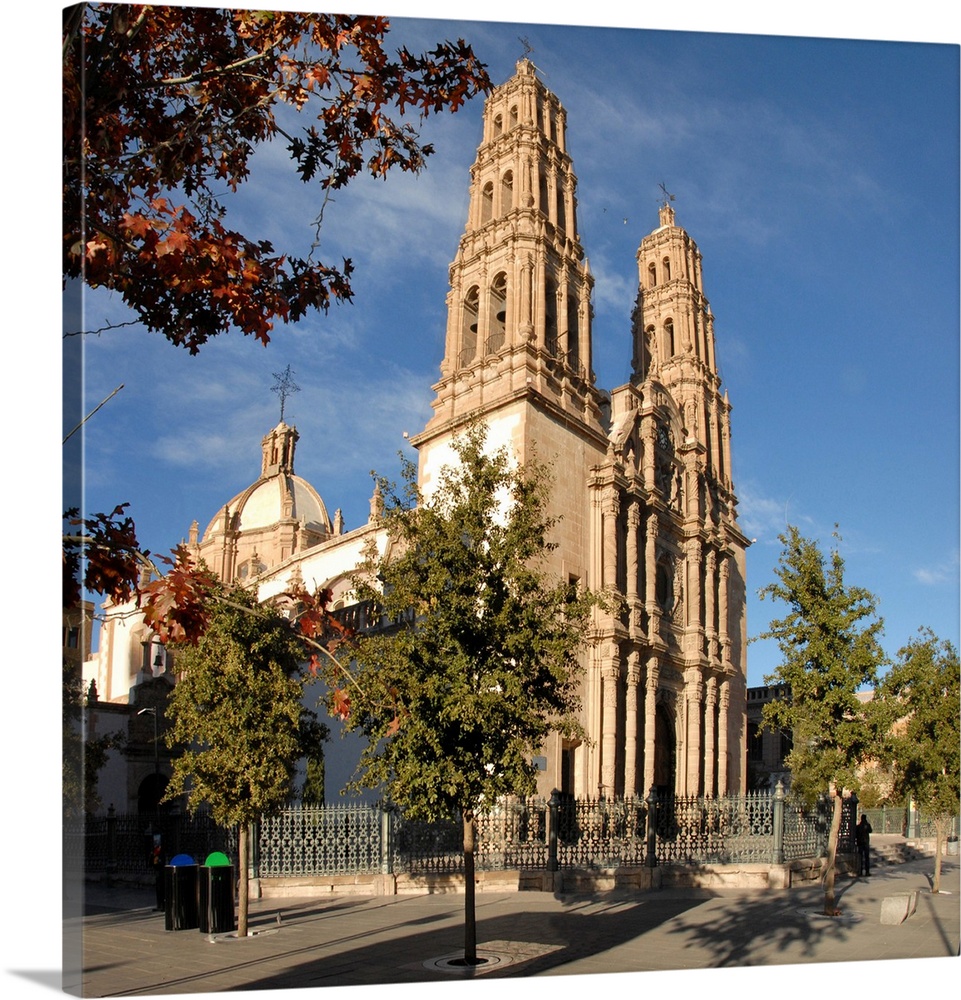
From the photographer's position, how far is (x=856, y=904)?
13.6 m

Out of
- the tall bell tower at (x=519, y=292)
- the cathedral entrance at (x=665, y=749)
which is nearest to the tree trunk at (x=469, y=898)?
the tall bell tower at (x=519, y=292)

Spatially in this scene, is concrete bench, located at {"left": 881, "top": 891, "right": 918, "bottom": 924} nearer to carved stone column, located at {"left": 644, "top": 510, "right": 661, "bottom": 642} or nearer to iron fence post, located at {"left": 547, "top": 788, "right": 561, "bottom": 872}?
iron fence post, located at {"left": 547, "top": 788, "right": 561, "bottom": 872}

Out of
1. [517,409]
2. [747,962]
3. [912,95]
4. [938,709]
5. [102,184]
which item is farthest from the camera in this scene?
[517,409]

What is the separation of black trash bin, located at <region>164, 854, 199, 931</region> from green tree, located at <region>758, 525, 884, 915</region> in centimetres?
796

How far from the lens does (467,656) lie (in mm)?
10852

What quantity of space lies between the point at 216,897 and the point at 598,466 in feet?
54.0

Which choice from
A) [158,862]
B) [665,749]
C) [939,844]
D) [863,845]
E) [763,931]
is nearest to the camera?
[763,931]

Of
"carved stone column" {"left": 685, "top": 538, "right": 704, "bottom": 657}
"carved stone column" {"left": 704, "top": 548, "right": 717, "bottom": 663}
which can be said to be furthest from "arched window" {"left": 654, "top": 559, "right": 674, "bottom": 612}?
"carved stone column" {"left": 704, "top": 548, "right": 717, "bottom": 663}

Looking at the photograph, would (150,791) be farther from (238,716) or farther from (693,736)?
(238,716)

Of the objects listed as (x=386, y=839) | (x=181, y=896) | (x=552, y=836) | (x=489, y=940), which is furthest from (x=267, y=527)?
(x=489, y=940)

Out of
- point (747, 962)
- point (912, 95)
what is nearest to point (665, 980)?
point (747, 962)

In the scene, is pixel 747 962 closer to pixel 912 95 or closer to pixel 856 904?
pixel 856 904

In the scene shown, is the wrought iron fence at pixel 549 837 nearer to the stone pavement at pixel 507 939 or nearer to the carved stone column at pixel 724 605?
the stone pavement at pixel 507 939
